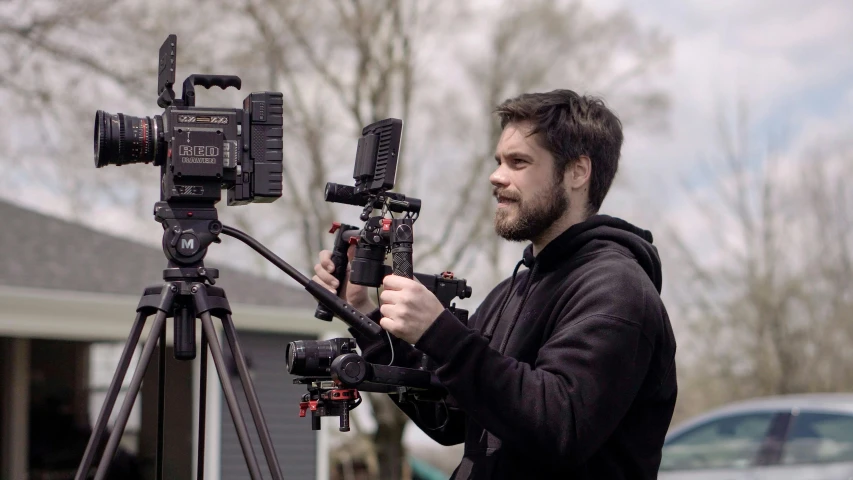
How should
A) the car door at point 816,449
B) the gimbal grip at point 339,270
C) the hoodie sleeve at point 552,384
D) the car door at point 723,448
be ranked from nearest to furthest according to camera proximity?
the hoodie sleeve at point 552,384
the gimbal grip at point 339,270
the car door at point 816,449
the car door at point 723,448

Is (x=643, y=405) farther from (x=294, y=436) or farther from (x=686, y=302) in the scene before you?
(x=686, y=302)

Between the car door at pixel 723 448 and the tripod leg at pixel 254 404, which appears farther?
the car door at pixel 723 448

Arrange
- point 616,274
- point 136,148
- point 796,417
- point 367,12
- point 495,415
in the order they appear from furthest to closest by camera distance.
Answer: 1. point 367,12
2. point 796,417
3. point 136,148
4. point 616,274
5. point 495,415

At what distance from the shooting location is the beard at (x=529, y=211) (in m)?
2.66

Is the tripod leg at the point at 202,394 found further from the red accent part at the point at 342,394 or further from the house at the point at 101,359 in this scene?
the house at the point at 101,359

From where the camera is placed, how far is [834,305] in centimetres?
2155

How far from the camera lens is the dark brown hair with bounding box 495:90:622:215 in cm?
267

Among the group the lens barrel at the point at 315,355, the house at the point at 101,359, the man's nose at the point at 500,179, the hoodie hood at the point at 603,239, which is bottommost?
the house at the point at 101,359

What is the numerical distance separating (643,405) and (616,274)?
0.35m

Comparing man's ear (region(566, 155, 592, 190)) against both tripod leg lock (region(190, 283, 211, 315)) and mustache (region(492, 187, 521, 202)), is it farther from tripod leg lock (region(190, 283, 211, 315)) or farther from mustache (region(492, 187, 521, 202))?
tripod leg lock (region(190, 283, 211, 315))

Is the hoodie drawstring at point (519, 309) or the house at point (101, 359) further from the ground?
the hoodie drawstring at point (519, 309)

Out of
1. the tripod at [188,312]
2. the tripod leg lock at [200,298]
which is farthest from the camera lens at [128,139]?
the tripod leg lock at [200,298]

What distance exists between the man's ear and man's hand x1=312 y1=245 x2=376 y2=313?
2.09ft

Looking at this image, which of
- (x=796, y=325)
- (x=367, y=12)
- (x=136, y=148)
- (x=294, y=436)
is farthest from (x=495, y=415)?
(x=796, y=325)
